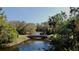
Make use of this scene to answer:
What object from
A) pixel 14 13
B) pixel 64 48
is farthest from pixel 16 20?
pixel 64 48

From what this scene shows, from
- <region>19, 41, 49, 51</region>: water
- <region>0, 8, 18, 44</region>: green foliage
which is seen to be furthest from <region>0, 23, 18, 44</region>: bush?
<region>19, 41, 49, 51</region>: water

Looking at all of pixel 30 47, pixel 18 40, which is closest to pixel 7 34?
pixel 18 40

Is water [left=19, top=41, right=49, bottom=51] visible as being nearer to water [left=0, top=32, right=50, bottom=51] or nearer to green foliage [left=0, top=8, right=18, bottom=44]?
water [left=0, top=32, right=50, bottom=51]

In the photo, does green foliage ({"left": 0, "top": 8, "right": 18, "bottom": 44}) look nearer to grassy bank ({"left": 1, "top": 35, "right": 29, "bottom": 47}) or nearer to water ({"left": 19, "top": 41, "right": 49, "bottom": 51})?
grassy bank ({"left": 1, "top": 35, "right": 29, "bottom": 47})

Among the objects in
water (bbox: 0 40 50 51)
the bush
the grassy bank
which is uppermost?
the bush

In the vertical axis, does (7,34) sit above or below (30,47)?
above

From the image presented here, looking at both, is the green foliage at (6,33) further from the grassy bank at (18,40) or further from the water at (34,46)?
the water at (34,46)

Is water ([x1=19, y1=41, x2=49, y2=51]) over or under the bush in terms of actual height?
under

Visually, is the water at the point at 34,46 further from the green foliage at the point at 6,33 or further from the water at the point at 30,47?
the green foliage at the point at 6,33

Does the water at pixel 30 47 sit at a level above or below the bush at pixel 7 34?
below

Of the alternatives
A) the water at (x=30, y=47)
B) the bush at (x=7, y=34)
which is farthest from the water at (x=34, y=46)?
the bush at (x=7, y=34)

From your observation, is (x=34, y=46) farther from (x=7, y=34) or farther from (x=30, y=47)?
(x=7, y=34)

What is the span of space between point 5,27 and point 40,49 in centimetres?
44

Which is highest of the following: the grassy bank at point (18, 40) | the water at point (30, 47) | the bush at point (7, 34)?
the bush at point (7, 34)
